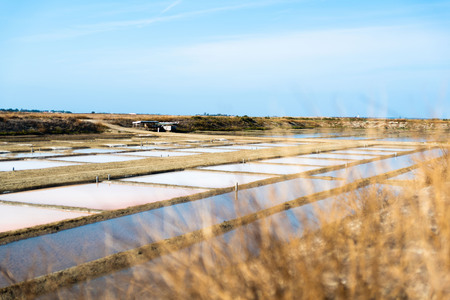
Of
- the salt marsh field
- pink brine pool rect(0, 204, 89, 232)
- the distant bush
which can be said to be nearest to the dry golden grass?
the salt marsh field

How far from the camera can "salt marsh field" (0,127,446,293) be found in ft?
8.52

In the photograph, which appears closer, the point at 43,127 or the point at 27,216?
the point at 27,216

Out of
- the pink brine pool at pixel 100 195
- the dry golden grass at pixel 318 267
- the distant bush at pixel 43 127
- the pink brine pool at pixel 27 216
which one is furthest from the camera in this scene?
the distant bush at pixel 43 127

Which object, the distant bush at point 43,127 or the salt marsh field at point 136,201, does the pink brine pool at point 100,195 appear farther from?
the distant bush at point 43,127

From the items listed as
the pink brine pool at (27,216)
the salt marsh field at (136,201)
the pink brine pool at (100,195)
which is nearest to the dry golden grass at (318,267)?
the salt marsh field at (136,201)

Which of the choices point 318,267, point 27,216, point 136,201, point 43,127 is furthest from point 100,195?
point 43,127

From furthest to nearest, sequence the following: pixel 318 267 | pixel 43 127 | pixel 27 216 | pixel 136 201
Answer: pixel 43 127 < pixel 136 201 < pixel 27 216 < pixel 318 267

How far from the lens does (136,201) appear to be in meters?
8.38

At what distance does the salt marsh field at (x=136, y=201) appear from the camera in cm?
260

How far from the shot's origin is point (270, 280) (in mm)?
1850

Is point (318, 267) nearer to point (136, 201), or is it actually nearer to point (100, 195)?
point (136, 201)

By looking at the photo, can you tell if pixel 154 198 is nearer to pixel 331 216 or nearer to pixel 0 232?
pixel 0 232

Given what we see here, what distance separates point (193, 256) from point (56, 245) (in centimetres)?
391

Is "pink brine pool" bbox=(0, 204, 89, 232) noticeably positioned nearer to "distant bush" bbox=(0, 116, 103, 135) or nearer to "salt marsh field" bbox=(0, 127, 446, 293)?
"salt marsh field" bbox=(0, 127, 446, 293)
